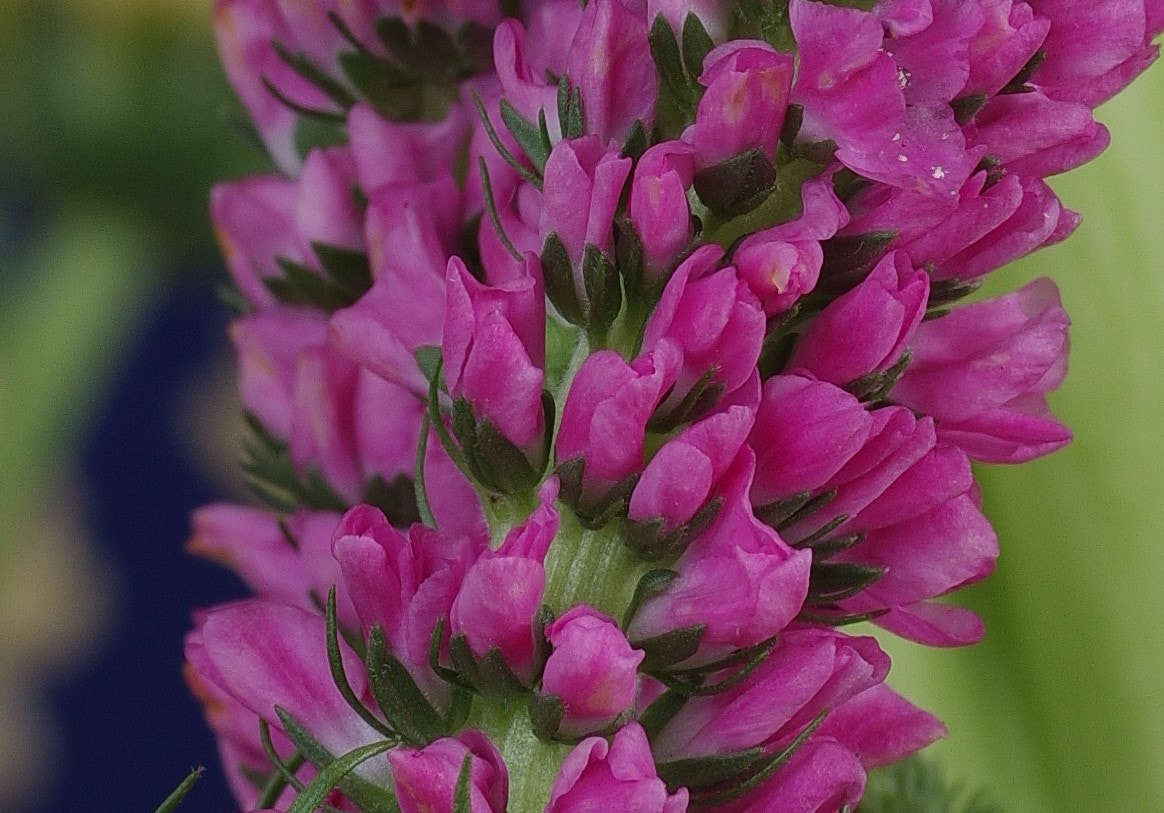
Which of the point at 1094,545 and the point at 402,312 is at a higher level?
the point at 402,312

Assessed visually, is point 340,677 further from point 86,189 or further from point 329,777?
Result: point 86,189

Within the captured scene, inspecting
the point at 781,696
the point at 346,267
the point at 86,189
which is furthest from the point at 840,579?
the point at 86,189

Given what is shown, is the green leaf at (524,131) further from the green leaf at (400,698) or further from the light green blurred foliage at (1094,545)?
the light green blurred foliage at (1094,545)

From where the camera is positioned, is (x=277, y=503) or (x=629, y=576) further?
(x=277, y=503)

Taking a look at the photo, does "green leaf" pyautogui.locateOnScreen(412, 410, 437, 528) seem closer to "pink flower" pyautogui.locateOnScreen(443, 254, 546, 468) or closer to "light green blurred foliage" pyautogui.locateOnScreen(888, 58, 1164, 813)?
"pink flower" pyautogui.locateOnScreen(443, 254, 546, 468)

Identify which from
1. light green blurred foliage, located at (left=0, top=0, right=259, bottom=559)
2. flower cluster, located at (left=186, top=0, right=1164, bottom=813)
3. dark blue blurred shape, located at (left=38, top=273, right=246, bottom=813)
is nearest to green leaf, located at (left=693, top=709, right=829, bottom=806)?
flower cluster, located at (left=186, top=0, right=1164, bottom=813)

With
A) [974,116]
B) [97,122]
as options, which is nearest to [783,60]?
[974,116]

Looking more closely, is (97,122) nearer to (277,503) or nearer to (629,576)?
(277,503)
